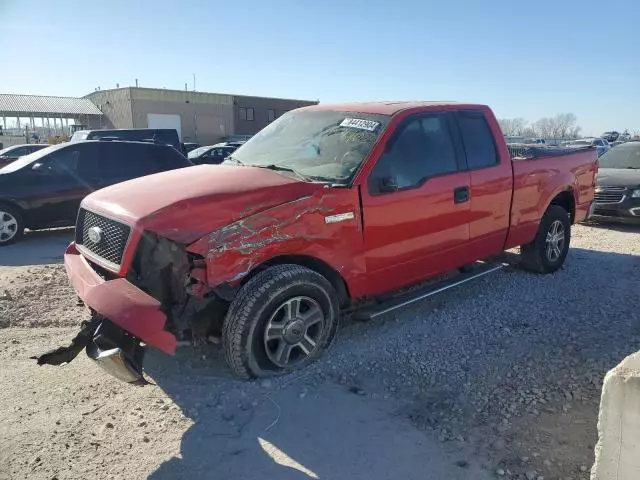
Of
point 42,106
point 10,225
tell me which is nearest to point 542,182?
point 10,225

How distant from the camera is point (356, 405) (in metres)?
3.51

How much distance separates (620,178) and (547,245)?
4.95 m

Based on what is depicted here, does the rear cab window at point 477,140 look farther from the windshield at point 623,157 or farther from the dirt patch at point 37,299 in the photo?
the windshield at point 623,157

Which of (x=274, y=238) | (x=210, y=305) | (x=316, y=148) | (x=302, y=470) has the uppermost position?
(x=316, y=148)

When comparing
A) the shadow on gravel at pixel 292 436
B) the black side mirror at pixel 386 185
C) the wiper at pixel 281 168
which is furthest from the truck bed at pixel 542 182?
the shadow on gravel at pixel 292 436

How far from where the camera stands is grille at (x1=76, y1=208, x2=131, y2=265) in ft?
12.0

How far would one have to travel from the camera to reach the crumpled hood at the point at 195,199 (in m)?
3.43

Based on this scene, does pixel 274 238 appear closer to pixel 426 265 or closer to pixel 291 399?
pixel 291 399

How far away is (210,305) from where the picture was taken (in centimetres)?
364

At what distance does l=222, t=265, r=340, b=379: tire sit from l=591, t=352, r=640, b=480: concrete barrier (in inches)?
81.7

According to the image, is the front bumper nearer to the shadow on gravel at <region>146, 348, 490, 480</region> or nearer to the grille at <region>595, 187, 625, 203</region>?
the grille at <region>595, 187, 625, 203</region>

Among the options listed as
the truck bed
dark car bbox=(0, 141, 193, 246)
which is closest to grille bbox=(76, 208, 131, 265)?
the truck bed

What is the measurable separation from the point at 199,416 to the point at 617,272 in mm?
5588

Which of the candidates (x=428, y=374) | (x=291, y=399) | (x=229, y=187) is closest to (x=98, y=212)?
(x=229, y=187)
